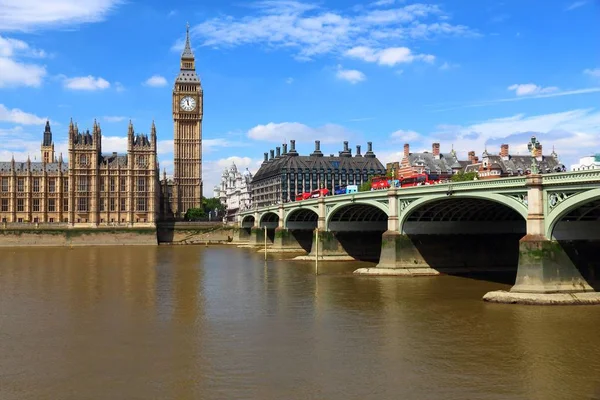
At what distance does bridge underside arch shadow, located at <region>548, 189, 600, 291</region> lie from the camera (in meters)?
34.8

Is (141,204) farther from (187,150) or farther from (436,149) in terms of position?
(436,149)

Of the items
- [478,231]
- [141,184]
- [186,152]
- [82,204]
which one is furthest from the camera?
[186,152]

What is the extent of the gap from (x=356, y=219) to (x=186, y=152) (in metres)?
88.4

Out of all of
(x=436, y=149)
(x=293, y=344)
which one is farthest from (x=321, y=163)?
(x=293, y=344)

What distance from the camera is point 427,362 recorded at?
2281 centimetres

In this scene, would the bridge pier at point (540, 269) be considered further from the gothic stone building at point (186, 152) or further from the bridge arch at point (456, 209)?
the gothic stone building at point (186, 152)

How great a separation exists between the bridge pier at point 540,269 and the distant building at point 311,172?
404 feet

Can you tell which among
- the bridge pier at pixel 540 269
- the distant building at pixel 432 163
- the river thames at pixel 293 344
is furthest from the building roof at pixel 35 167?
the bridge pier at pixel 540 269

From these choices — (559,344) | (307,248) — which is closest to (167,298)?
Answer: (559,344)

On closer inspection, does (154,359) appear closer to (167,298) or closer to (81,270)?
(167,298)

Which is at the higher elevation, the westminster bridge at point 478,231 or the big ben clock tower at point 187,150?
the big ben clock tower at point 187,150

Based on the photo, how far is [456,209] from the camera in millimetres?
52344

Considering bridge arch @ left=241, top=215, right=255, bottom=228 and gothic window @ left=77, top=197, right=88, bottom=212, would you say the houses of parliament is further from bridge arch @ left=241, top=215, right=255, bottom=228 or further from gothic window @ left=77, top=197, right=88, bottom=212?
bridge arch @ left=241, top=215, right=255, bottom=228

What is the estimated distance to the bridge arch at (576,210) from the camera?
31.7m
